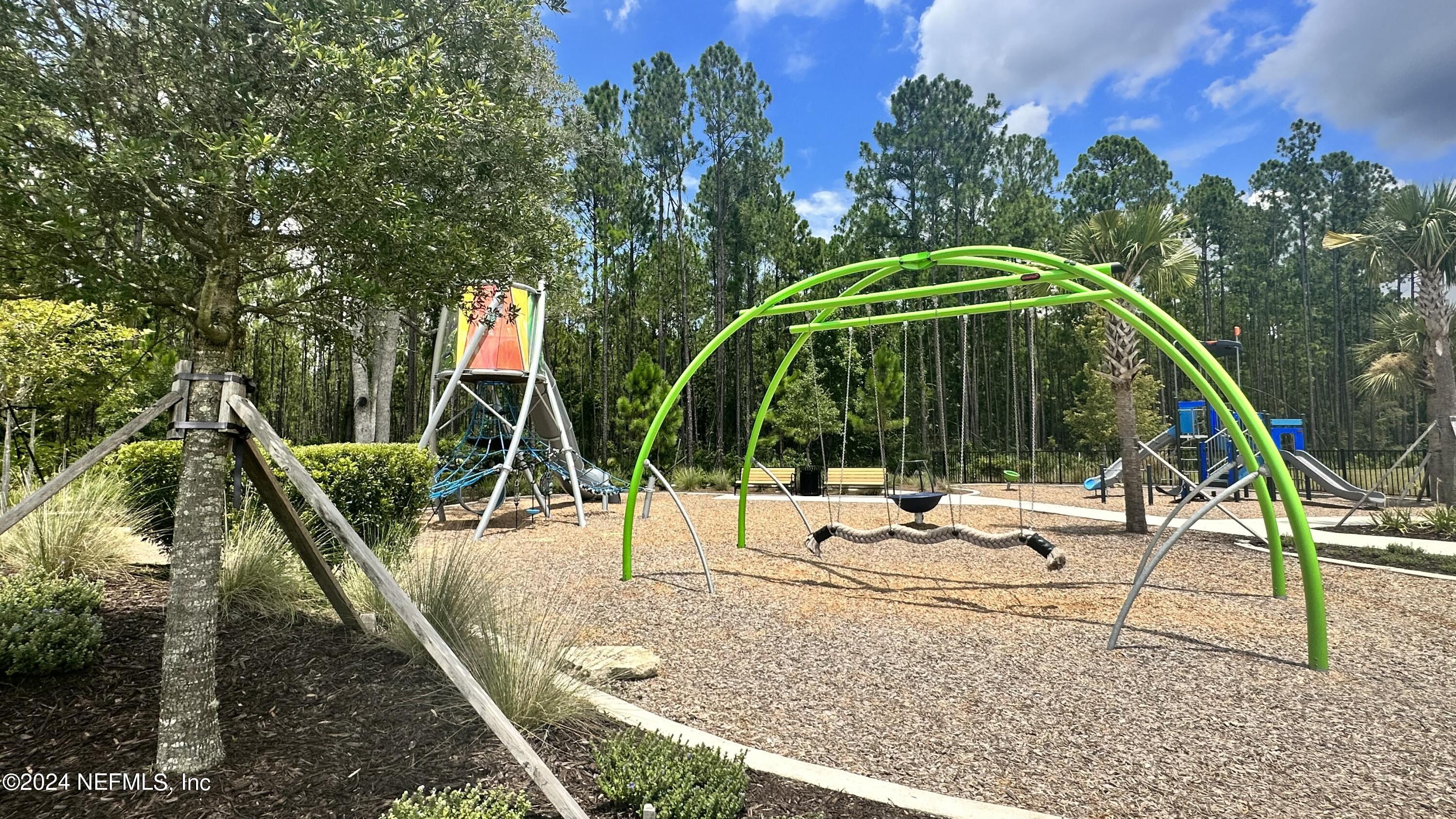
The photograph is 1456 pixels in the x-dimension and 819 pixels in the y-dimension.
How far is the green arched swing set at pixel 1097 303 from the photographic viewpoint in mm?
5039

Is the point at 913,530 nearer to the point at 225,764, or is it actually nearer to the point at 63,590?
the point at 225,764

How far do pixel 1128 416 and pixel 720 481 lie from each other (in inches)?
470

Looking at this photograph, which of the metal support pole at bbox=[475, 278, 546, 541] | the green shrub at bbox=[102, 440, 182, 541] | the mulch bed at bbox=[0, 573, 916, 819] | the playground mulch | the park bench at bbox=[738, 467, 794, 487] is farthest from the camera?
the park bench at bbox=[738, 467, 794, 487]

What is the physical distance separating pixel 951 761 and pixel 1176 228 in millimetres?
10719

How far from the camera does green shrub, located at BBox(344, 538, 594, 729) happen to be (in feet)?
11.5

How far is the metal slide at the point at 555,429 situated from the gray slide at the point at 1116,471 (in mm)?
11833

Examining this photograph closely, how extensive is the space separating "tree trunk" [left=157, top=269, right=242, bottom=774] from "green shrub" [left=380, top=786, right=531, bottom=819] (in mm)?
884

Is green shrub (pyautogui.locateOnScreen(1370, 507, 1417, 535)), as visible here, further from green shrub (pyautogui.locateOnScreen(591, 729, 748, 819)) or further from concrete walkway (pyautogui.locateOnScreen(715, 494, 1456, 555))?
green shrub (pyautogui.locateOnScreen(591, 729, 748, 819))

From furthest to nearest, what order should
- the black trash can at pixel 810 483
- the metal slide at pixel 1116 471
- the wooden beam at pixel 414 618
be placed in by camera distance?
the black trash can at pixel 810 483 → the metal slide at pixel 1116 471 → the wooden beam at pixel 414 618

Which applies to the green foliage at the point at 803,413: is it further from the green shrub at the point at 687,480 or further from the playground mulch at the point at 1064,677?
the playground mulch at the point at 1064,677

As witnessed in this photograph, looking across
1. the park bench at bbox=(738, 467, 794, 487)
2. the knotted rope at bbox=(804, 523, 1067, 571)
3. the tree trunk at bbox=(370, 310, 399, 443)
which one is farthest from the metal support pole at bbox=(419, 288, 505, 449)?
the park bench at bbox=(738, 467, 794, 487)

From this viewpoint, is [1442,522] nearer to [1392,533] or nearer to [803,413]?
[1392,533]

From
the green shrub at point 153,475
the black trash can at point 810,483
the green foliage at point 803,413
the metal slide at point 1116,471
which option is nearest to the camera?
the green shrub at point 153,475

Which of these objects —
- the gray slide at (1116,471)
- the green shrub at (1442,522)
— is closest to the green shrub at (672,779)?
the green shrub at (1442,522)
